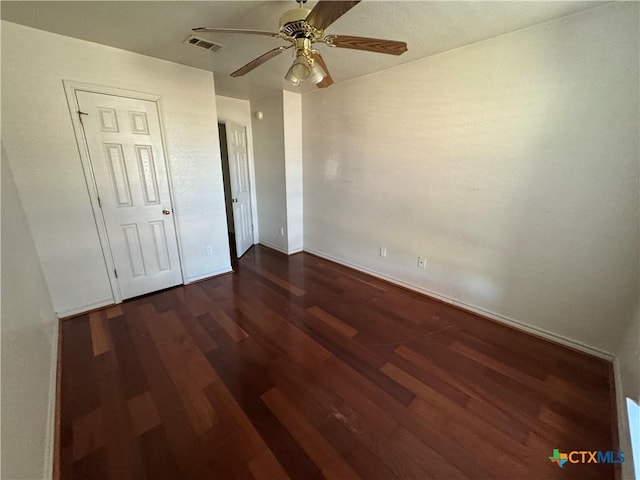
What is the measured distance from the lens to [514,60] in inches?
76.1

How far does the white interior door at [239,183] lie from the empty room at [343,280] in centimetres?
64

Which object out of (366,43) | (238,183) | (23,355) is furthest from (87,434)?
(238,183)

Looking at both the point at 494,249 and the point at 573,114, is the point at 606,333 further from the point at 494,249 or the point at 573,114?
the point at 573,114

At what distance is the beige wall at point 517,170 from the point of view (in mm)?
1682

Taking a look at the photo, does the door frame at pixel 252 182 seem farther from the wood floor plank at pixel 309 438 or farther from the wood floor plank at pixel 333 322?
the wood floor plank at pixel 309 438

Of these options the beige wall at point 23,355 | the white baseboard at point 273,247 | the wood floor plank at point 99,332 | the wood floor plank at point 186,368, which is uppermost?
the beige wall at point 23,355

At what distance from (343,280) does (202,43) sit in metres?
2.74

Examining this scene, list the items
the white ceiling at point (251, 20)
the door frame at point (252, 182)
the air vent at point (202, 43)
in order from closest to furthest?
the white ceiling at point (251, 20) < the air vent at point (202, 43) < the door frame at point (252, 182)

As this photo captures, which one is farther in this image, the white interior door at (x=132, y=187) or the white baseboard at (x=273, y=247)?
the white baseboard at (x=273, y=247)

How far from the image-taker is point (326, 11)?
1125 mm

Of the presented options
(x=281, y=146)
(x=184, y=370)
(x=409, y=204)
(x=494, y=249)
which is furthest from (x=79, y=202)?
(x=494, y=249)

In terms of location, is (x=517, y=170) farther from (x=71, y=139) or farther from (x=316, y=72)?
(x=71, y=139)

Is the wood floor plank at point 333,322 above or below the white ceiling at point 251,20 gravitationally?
below

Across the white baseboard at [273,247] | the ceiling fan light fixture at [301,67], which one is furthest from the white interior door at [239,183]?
the ceiling fan light fixture at [301,67]
